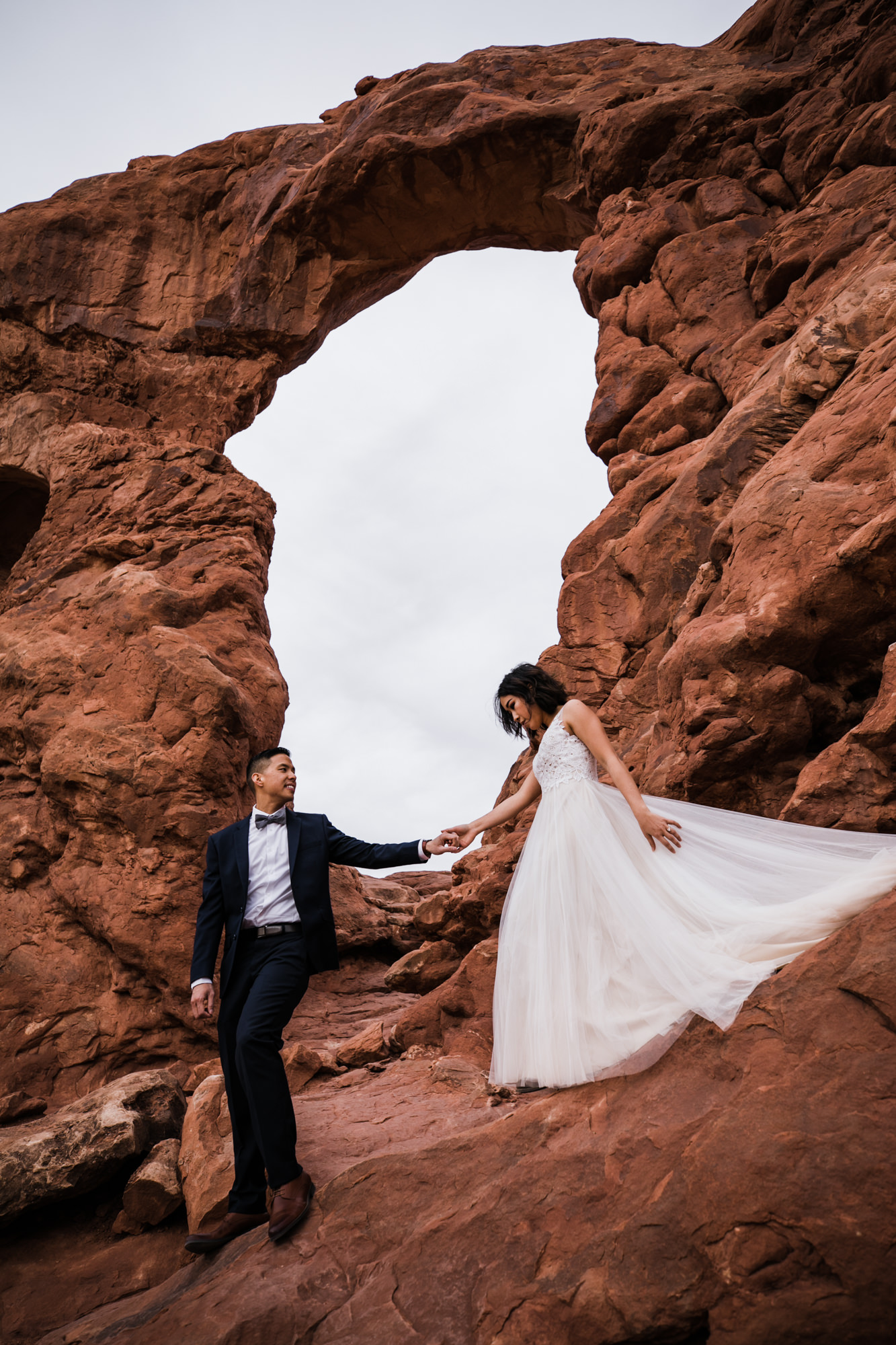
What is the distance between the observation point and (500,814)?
4.70 metres

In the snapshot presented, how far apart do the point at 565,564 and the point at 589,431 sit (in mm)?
1885

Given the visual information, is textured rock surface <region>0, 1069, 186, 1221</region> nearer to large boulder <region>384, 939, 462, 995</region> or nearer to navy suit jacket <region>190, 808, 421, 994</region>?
navy suit jacket <region>190, 808, 421, 994</region>

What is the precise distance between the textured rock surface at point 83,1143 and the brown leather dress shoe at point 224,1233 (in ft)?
3.84

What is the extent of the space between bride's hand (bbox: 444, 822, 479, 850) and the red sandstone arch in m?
1.22

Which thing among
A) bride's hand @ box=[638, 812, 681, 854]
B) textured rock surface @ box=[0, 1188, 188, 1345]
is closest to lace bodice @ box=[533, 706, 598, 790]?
bride's hand @ box=[638, 812, 681, 854]

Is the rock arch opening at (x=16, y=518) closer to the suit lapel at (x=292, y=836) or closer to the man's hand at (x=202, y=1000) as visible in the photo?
the suit lapel at (x=292, y=836)

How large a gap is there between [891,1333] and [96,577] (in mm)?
9352

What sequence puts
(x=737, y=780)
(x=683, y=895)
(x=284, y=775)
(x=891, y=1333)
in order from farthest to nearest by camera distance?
(x=737, y=780), (x=284, y=775), (x=683, y=895), (x=891, y=1333)

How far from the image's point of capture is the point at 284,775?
4.57m

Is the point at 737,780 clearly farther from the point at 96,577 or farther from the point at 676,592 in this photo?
the point at 96,577

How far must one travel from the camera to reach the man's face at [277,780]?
14.9 ft

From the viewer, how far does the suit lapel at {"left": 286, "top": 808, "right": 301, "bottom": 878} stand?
4172 mm

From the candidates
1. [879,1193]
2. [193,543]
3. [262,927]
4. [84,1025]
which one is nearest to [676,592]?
[262,927]

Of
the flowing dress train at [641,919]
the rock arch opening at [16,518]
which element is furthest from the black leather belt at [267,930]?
the rock arch opening at [16,518]
